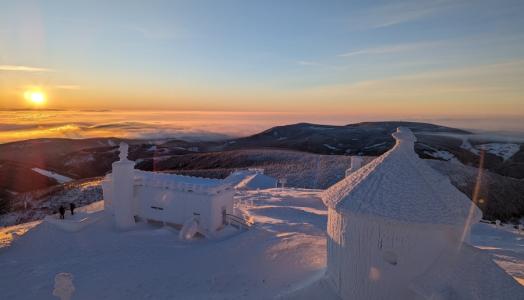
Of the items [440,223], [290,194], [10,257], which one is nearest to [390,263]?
[440,223]

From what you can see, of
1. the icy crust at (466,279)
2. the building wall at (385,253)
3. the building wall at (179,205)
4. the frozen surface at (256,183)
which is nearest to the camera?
the icy crust at (466,279)

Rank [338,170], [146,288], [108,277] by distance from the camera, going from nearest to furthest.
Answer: [146,288], [108,277], [338,170]

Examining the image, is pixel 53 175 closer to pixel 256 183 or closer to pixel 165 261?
pixel 256 183

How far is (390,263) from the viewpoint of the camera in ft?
35.4

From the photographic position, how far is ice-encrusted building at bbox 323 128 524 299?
10.0 m

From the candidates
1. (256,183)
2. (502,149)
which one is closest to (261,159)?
(256,183)

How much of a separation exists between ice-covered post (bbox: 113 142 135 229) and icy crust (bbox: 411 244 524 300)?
18815 mm

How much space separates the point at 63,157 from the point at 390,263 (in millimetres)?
88095

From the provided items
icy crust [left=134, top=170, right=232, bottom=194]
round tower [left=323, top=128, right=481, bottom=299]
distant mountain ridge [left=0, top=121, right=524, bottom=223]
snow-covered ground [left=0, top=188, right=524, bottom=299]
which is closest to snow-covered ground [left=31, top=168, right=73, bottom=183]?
distant mountain ridge [left=0, top=121, right=524, bottom=223]

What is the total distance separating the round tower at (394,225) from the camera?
10.5m

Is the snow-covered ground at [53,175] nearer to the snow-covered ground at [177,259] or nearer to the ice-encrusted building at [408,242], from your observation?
the snow-covered ground at [177,259]

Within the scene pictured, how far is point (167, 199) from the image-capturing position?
77.6 feet

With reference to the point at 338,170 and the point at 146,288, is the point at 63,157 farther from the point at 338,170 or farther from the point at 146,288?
the point at 146,288

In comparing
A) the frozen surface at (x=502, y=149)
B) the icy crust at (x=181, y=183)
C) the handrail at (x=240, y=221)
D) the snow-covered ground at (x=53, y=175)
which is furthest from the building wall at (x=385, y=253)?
the frozen surface at (x=502, y=149)
